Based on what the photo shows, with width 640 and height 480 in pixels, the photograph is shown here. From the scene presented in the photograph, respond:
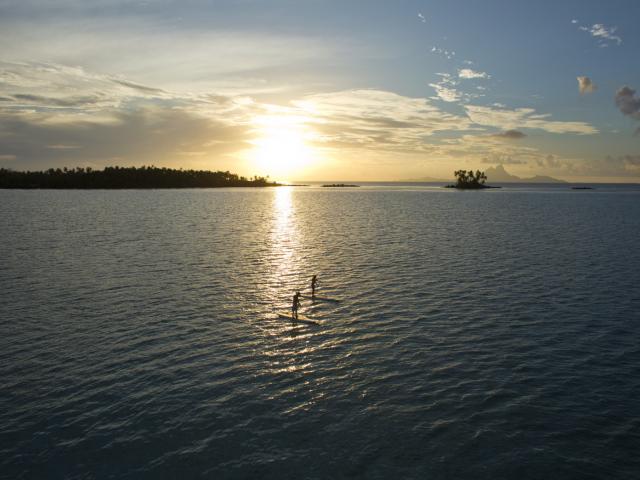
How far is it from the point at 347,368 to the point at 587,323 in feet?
68.8

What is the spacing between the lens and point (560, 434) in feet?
63.2

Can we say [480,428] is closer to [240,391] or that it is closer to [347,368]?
[347,368]

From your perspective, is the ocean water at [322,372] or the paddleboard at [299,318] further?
the paddleboard at [299,318]

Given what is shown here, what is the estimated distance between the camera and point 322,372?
25.3m

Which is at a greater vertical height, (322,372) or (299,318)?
(299,318)

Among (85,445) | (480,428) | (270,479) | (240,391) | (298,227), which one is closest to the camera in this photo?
(270,479)

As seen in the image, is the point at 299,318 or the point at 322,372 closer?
the point at 322,372

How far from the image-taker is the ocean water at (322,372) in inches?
699

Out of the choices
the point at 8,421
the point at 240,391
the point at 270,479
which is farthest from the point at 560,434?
the point at 8,421

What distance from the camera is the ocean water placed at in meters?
17.8

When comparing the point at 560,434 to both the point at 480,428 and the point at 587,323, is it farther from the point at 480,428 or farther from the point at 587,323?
the point at 587,323

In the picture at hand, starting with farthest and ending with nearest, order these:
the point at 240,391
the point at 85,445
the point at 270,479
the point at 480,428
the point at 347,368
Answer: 1. the point at 347,368
2. the point at 240,391
3. the point at 480,428
4. the point at 85,445
5. the point at 270,479

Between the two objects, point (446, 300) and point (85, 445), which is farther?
point (446, 300)

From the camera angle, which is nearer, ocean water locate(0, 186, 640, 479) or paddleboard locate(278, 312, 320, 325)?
ocean water locate(0, 186, 640, 479)
